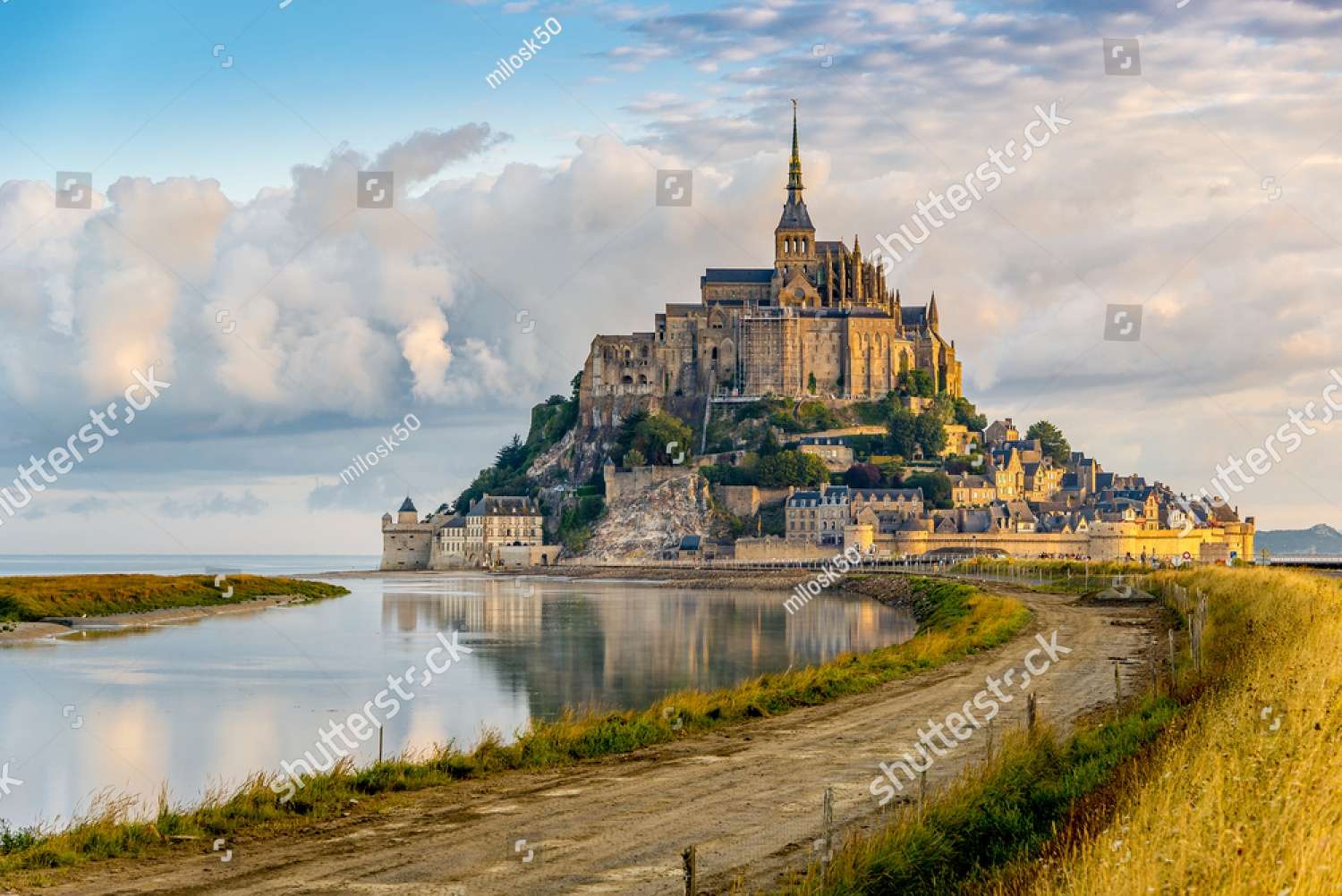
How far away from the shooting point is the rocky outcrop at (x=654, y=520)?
12294 cm

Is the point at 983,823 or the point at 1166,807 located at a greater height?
the point at 1166,807

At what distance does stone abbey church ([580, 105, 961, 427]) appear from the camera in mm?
133000

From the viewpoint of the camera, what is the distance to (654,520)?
124500mm

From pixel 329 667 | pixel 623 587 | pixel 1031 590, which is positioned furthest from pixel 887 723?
pixel 623 587

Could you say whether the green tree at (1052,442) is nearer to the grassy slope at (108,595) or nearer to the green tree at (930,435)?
the green tree at (930,435)

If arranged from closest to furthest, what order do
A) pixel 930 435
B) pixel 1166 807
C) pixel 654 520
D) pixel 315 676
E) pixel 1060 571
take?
pixel 1166 807 < pixel 315 676 < pixel 1060 571 < pixel 654 520 < pixel 930 435

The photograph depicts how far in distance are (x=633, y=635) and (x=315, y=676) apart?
1763 centimetres

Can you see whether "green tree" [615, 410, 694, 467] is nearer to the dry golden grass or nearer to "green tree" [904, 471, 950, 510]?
"green tree" [904, 471, 950, 510]

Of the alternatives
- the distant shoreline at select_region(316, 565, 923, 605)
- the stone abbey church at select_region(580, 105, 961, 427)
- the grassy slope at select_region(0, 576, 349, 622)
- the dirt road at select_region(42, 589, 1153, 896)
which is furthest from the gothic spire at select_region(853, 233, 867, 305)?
the dirt road at select_region(42, 589, 1153, 896)

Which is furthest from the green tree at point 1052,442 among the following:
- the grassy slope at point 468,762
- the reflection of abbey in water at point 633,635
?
the grassy slope at point 468,762

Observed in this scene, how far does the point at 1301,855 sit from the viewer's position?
7.27m

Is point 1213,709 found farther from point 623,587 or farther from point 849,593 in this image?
point 623,587

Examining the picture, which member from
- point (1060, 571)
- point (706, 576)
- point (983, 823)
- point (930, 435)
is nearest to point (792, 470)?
point (930, 435)

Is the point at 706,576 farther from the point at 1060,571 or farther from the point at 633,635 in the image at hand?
the point at 633,635
